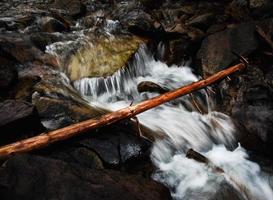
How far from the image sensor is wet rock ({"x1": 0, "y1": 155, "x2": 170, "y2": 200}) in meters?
3.98

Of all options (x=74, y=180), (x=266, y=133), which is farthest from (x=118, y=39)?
(x=74, y=180)

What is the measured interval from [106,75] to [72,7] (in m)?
6.31

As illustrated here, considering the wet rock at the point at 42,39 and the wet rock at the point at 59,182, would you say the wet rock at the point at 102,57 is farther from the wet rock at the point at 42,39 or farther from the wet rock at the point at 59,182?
the wet rock at the point at 59,182

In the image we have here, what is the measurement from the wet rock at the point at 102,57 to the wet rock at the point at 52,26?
157 cm

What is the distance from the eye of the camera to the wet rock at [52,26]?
11.4 meters

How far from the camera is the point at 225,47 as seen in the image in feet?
30.6

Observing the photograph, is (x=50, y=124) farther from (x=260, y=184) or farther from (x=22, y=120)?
(x=260, y=184)

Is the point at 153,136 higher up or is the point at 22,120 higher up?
the point at 22,120

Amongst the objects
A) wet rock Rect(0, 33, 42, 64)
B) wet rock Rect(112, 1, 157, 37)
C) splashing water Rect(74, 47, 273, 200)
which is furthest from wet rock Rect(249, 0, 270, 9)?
wet rock Rect(0, 33, 42, 64)

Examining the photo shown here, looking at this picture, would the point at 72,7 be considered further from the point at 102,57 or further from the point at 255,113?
the point at 255,113

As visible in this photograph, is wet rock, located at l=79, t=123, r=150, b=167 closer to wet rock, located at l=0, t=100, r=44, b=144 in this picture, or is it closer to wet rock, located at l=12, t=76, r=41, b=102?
wet rock, located at l=0, t=100, r=44, b=144

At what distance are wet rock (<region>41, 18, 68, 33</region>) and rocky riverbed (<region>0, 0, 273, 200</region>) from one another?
0.03 m

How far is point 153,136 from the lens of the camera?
22.4ft

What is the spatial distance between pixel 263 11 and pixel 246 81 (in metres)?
3.99
